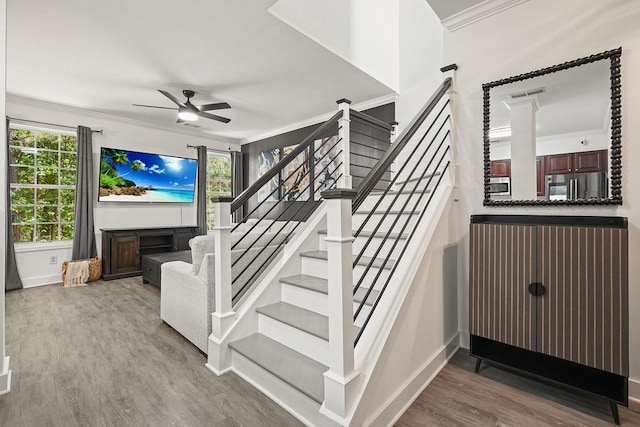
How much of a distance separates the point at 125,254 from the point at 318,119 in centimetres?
401

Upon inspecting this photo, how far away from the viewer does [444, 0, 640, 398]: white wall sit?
1.75m

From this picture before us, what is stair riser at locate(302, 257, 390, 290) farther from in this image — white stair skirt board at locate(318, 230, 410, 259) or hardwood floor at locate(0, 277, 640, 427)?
hardwood floor at locate(0, 277, 640, 427)

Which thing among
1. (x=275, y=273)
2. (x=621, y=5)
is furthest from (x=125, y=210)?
(x=621, y=5)

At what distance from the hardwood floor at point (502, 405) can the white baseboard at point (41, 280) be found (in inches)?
214

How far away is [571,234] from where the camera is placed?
1.66m

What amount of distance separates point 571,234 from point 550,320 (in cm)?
51

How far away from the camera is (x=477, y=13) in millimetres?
2326

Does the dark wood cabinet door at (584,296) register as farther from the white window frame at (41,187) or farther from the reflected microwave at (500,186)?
the white window frame at (41,187)

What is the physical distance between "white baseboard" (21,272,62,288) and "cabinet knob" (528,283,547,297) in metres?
6.06

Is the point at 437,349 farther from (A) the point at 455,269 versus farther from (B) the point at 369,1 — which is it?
(B) the point at 369,1

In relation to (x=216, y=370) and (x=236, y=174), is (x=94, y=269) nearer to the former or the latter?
(x=236, y=174)

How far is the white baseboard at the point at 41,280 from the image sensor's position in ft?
14.4

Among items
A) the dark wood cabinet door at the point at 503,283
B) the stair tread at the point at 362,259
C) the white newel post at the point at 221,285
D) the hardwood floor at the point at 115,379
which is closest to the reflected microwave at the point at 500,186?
the dark wood cabinet door at the point at 503,283

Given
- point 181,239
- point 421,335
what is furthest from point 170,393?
point 181,239
